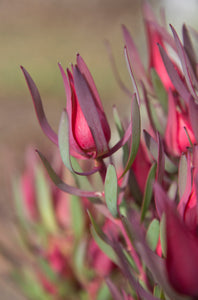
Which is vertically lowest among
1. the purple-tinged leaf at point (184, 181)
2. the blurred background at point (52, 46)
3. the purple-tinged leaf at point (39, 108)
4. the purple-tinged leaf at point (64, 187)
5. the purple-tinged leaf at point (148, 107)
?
the purple-tinged leaf at point (184, 181)

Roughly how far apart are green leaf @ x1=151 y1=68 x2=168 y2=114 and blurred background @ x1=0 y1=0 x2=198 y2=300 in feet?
7.45

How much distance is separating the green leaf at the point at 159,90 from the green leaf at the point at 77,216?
0.59 feet

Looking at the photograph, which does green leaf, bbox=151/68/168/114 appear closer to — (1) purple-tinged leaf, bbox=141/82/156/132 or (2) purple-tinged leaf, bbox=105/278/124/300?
(1) purple-tinged leaf, bbox=141/82/156/132

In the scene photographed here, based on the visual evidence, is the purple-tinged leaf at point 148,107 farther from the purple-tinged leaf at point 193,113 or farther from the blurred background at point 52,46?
the blurred background at point 52,46

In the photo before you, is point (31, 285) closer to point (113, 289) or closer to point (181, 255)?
point (113, 289)

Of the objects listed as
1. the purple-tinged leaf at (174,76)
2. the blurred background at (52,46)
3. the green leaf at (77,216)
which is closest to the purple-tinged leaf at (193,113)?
the purple-tinged leaf at (174,76)

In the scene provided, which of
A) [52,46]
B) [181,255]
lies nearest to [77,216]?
[181,255]

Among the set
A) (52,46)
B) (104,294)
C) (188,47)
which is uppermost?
(52,46)

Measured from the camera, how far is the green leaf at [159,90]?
1.33 ft

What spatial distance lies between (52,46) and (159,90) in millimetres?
4059

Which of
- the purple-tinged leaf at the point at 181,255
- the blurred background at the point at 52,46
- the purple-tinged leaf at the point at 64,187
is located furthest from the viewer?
the blurred background at the point at 52,46

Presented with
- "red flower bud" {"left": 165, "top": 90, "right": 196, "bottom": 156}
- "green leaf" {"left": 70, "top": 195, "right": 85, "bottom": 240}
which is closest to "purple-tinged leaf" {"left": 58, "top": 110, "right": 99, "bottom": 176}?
"red flower bud" {"left": 165, "top": 90, "right": 196, "bottom": 156}

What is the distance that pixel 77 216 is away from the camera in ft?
1.83

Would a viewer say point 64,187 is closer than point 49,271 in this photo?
Yes
